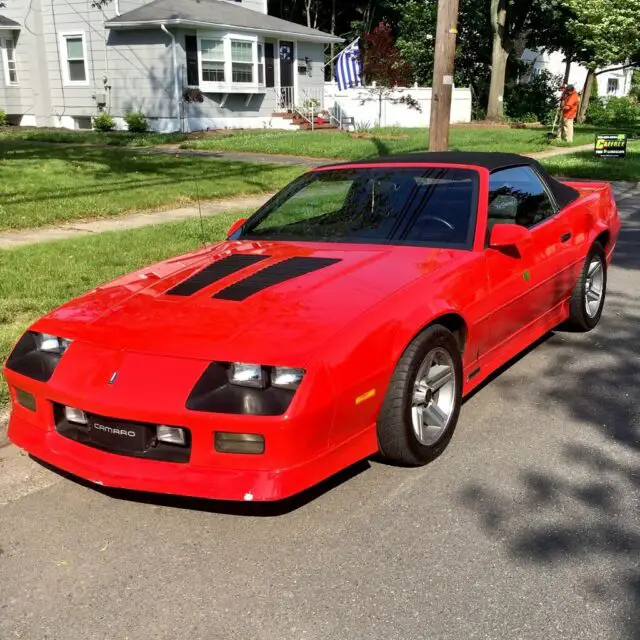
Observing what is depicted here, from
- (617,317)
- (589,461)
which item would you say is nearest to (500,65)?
(617,317)

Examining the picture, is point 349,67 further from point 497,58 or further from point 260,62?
point 260,62

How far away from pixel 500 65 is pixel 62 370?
32.2 metres

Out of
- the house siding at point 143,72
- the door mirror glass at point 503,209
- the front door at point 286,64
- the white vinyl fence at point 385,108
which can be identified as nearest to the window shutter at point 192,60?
the house siding at point 143,72

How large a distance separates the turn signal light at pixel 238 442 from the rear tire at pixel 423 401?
661 millimetres

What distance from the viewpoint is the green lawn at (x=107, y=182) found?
10.3m

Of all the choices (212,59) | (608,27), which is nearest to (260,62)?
(212,59)

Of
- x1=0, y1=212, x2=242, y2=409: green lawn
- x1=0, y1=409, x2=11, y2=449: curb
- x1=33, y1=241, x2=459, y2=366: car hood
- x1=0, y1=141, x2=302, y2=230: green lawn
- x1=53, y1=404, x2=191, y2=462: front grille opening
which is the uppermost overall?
x1=33, y1=241, x2=459, y2=366: car hood

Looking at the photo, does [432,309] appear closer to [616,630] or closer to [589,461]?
[589,461]

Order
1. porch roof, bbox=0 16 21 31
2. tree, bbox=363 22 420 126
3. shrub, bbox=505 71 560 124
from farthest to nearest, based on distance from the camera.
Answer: shrub, bbox=505 71 560 124, tree, bbox=363 22 420 126, porch roof, bbox=0 16 21 31

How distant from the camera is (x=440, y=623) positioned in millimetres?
2518

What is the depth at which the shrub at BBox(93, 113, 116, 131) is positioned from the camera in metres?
24.4

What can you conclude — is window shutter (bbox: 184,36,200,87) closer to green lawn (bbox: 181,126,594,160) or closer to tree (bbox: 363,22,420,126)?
green lawn (bbox: 181,126,594,160)

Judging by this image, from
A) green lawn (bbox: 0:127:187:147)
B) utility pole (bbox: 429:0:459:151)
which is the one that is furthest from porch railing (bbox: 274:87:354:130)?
utility pole (bbox: 429:0:459:151)

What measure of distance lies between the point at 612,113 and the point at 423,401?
38978 mm
